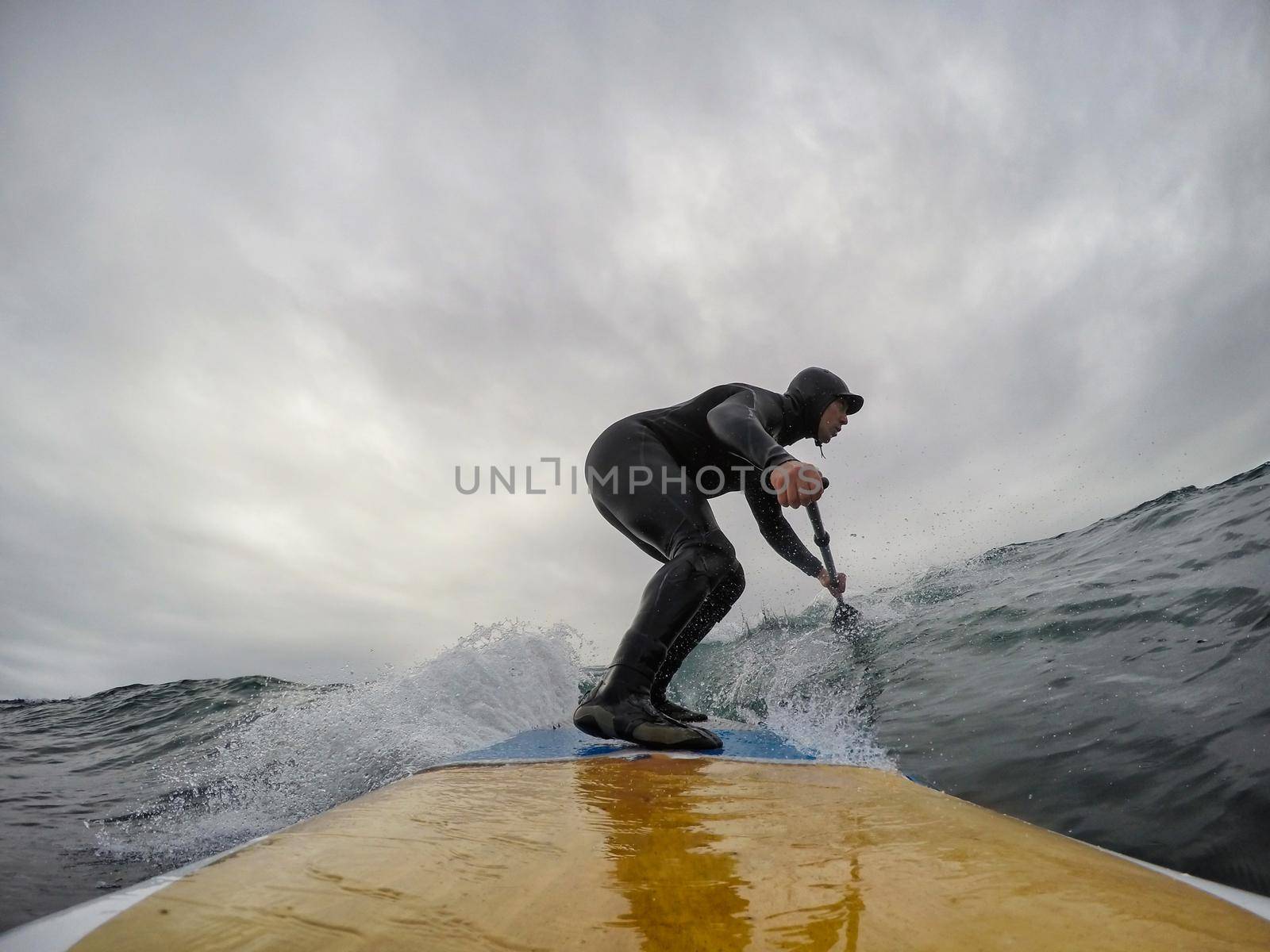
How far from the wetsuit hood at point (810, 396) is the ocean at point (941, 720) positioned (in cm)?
137

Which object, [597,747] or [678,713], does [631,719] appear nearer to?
[597,747]

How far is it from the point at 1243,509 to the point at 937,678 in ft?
10.4

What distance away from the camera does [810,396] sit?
284cm

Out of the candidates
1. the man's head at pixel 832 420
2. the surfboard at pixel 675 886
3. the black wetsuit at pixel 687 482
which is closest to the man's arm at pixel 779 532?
the black wetsuit at pixel 687 482

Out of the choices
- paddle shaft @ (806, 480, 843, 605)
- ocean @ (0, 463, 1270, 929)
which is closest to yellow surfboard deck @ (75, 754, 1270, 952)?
ocean @ (0, 463, 1270, 929)

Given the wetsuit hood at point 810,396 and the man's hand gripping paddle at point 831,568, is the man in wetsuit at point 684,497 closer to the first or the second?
the wetsuit hood at point 810,396

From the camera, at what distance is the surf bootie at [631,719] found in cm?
203

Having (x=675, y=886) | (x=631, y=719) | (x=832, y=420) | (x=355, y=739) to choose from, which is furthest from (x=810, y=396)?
A: (x=355, y=739)

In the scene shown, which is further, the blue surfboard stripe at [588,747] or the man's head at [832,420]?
the man's head at [832,420]

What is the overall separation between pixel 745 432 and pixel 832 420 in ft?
2.97

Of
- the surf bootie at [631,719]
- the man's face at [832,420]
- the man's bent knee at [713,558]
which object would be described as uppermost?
the man's face at [832,420]

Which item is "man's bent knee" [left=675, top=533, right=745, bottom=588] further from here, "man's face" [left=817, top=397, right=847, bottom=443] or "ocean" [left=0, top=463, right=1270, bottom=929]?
"man's face" [left=817, top=397, right=847, bottom=443]

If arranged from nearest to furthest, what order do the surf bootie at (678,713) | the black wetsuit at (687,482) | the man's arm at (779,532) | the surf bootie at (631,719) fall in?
the surf bootie at (631,719) → the black wetsuit at (687,482) → the surf bootie at (678,713) → the man's arm at (779,532)

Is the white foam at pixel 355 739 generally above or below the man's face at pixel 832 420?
below
